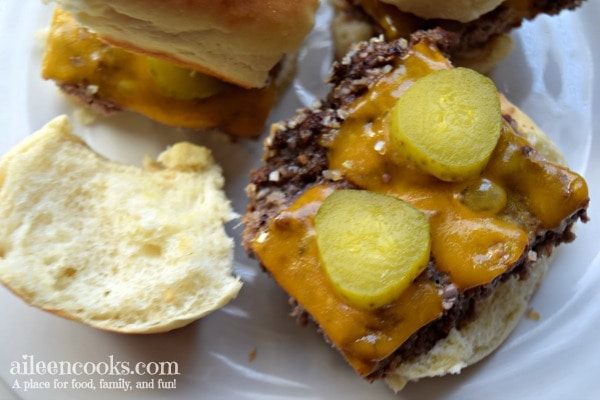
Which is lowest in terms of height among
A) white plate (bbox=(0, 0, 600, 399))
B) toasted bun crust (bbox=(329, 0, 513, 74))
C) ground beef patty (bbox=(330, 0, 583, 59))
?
white plate (bbox=(0, 0, 600, 399))

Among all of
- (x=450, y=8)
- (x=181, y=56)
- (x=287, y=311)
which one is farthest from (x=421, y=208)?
(x=181, y=56)

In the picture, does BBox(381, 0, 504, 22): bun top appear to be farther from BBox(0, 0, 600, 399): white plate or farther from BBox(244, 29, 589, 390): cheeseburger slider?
BBox(0, 0, 600, 399): white plate

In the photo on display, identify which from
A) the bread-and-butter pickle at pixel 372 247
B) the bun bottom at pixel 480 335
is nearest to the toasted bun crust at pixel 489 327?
the bun bottom at pixel 480 335

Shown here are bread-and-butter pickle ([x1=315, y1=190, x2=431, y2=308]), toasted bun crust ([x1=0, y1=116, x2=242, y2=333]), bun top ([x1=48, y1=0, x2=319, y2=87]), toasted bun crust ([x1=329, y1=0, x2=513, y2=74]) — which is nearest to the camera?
bread-and-butter pickle ([x1=315, y1=190, x2=431, y2=308])

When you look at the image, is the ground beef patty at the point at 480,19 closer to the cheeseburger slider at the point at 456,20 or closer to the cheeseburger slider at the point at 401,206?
the cheeseburger slider at the point at 456,20

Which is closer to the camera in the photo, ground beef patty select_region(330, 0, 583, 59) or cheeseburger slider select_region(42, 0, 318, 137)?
cheeseburger slider select_region(42, 0, 318, 137)

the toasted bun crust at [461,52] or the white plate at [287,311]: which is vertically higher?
the toasted bun crust at [461,52]

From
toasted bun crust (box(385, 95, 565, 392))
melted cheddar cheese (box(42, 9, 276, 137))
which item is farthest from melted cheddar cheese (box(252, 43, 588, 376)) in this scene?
melted cheddar cheese (box(42, 9, 276, 137))
